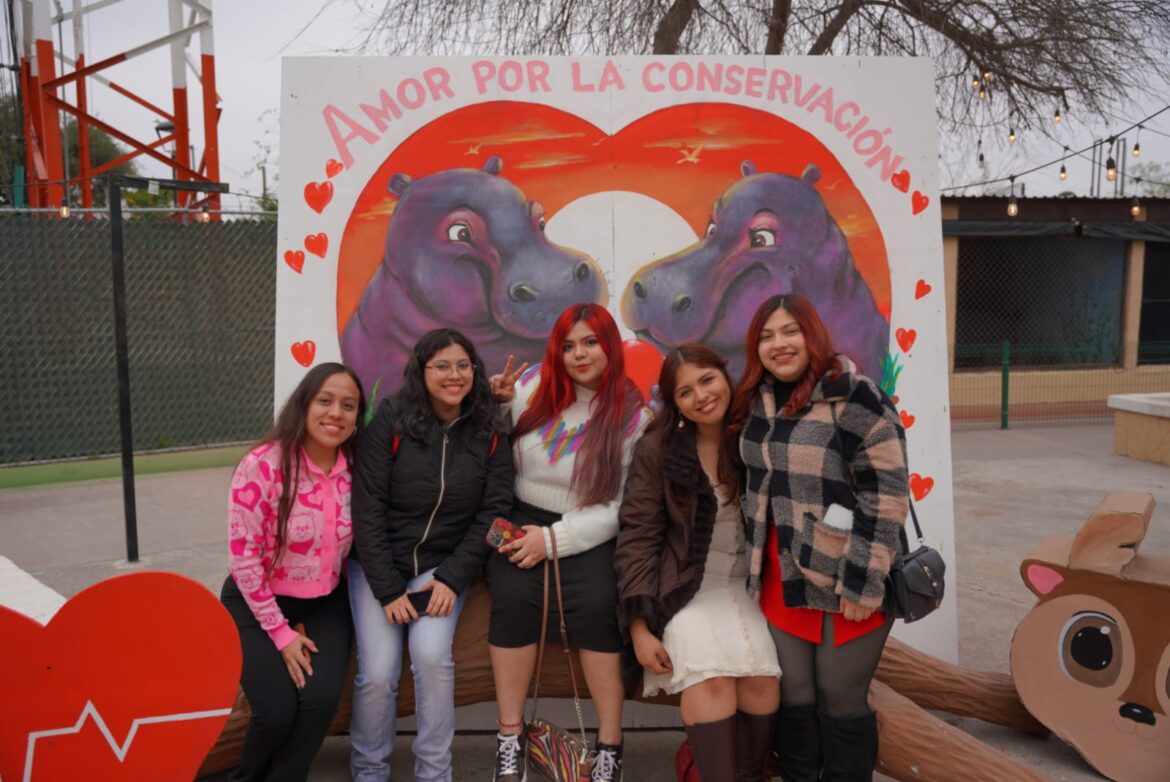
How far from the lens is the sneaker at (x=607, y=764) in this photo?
2.58 meters

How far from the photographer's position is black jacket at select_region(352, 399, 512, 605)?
2676 mm

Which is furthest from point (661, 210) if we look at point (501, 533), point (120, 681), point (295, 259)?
point (120, 681)

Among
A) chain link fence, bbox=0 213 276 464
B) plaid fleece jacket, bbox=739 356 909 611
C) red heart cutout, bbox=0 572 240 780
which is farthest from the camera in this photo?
chain link fence, bbox=0 213 276 464

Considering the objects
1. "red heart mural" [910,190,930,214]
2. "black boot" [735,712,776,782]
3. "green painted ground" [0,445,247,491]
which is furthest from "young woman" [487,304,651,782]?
"green painted ground" [0,445,247,491]

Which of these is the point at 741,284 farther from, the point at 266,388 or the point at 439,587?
the point at 266,388

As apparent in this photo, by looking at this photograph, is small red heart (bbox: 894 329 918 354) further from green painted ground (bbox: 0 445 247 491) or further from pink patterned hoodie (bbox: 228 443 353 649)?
green painted ground (bbox: 0 445 247 491)

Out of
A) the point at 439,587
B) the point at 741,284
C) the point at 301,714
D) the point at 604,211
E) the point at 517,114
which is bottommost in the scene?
the point at 301,714

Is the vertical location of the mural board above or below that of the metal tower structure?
below

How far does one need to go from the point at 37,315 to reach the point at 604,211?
21.0 feet

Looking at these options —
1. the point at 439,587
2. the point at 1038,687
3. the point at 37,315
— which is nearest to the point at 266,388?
the point at 37,315

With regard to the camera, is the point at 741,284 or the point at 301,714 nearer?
the point at 301,714

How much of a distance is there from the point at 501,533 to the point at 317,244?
1399 mm

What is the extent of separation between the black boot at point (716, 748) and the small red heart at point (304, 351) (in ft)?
6.19

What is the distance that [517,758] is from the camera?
104 inches
